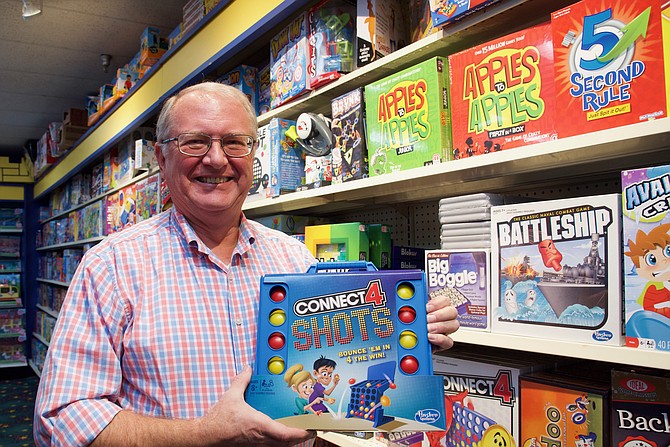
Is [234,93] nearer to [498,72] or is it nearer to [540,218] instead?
[498,72]

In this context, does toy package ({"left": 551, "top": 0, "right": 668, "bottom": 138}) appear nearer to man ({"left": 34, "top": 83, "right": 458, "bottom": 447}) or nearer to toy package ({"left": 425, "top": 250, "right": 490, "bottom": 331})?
toy package ({"left": 425, "top": 250, "right": 490, "bottom": 331})

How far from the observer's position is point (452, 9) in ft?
5.24

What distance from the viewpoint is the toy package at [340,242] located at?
6.88 ft

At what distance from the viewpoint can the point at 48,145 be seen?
749 cm

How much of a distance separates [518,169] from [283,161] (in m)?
1.21

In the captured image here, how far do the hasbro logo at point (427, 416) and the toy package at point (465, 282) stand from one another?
0.54m

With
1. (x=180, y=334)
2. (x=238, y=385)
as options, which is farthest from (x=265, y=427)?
(x=180, y=334)

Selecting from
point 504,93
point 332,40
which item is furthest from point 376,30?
point 504,93

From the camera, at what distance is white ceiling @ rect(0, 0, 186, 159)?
4250 mm

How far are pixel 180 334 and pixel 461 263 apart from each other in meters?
0.83

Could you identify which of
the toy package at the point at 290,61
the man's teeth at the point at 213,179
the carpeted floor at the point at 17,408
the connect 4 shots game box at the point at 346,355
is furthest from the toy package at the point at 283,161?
the carpeted floor at the point at 17,408

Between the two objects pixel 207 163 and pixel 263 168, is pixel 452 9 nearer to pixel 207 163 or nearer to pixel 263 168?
pixel 207 163

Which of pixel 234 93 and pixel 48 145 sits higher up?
pixel 48 145

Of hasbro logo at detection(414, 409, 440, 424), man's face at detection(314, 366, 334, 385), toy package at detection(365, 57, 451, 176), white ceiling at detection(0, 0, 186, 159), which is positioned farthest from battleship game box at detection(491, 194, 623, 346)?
white ceiling at detection(0, 0, 186, 159)
